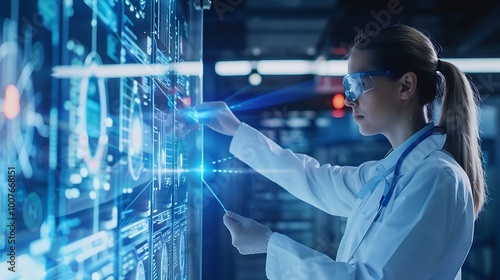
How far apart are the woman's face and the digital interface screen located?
57 centimetres

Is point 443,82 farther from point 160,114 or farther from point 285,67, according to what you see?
point 285,67

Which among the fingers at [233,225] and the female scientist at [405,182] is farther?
the fingers at [233,225]

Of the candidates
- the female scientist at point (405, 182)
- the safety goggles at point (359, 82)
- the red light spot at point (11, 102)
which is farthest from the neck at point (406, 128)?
the red light spot at point (11, 102)

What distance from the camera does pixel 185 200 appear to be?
142 cm

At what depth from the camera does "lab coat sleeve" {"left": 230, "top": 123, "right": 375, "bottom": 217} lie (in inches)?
64.0

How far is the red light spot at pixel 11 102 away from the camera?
0.45m

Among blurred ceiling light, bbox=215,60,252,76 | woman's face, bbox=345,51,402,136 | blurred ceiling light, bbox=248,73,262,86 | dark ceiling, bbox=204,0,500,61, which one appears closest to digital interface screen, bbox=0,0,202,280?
woman's face, bbox=345,51,402,136

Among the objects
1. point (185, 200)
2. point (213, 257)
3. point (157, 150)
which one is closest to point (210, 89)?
point (213, 257)

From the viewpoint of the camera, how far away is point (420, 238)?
999 mm

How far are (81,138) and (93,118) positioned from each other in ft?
0.14

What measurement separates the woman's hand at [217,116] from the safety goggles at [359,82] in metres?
0.49

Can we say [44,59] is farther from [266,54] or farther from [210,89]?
[266,54]

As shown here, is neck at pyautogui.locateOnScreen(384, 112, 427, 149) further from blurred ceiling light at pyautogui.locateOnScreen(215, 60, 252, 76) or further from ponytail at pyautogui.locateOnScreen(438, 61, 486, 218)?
blurred ceiling light at pyautogui.locateOnScreen(215, 60, 252, 76)

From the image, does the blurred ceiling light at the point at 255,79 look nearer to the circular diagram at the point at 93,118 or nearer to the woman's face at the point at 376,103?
the woman's face at the point at 376,103
